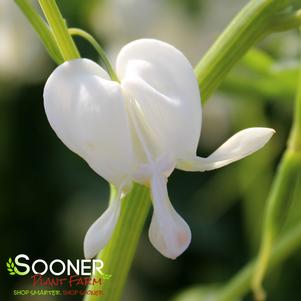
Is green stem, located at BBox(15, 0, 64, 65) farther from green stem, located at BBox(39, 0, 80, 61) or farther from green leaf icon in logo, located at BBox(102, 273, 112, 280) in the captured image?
green leaf icon in logo, located at BBox(102, 273, 112, 280)

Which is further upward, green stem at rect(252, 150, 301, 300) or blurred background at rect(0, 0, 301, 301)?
green stem at rect(252, 150, 301, 300)

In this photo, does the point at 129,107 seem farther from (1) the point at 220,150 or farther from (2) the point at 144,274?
(2) the point at 144,274

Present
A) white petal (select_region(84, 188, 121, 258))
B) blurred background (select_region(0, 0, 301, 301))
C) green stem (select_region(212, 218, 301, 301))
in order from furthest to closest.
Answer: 1. blurred background (select_region(0, 0, 301, 301))
2. green stem (select_region(212, 218, 301, 301))
3. white petal (select_region(84, 188, 121, 258))

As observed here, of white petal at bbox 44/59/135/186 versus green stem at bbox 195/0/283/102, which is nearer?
white petal at bbox 44/59/135/186

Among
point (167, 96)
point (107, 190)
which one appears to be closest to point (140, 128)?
point (167, 96)

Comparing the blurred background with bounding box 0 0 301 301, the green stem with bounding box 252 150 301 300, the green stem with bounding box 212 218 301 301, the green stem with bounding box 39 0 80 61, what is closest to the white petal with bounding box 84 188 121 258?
the green stem with bounding box 39 0 80 61

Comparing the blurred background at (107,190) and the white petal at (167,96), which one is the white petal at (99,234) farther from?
the blurred background at (107,190)

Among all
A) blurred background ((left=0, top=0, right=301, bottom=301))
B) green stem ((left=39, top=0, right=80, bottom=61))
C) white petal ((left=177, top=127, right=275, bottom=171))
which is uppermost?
green stem ((left=39, top=0, right=80, bottom=61))
